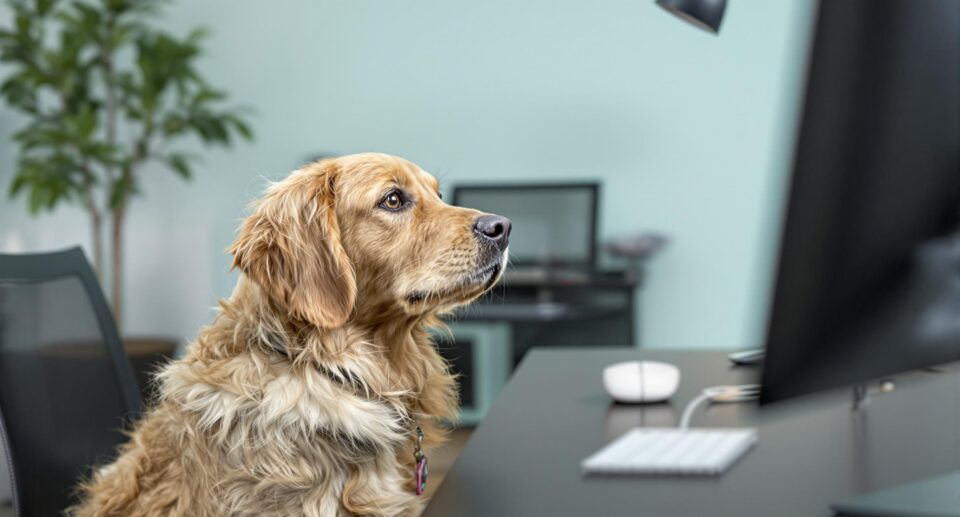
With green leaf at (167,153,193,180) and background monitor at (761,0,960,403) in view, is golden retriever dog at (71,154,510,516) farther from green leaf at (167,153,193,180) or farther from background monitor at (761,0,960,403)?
green leaf at (167,153,193,180)

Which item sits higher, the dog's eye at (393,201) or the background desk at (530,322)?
the dog's eye at (393,201)

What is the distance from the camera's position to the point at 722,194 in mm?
4277

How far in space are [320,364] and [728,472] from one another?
531 mm

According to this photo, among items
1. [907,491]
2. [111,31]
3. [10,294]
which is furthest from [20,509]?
[111,31]

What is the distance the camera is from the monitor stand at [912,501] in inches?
27.8

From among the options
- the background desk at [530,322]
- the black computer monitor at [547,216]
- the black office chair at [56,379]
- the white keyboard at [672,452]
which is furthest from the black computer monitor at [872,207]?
the black computer monitor at [547,216]

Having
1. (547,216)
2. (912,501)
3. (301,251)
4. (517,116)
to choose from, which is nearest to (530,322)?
(547,216)

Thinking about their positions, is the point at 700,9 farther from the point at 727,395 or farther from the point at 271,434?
the point at 271,434

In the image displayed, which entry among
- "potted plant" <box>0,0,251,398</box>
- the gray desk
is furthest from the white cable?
"potted plant" <box>0,0,251,398</box>

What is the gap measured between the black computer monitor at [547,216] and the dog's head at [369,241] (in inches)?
112

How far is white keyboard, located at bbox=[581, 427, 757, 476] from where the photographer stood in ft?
3.11

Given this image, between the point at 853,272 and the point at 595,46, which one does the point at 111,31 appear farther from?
the point at 853,272

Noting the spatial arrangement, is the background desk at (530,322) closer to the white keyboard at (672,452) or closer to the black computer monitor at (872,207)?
the white keyboard at (672,452)

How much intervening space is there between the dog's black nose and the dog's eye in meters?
0.12
